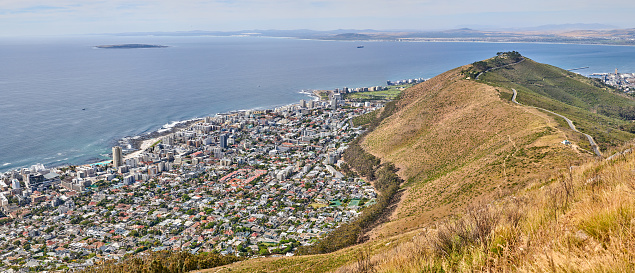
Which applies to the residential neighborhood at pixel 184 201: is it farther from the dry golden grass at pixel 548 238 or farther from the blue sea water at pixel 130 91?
the dry golden grass at pixel 548 238

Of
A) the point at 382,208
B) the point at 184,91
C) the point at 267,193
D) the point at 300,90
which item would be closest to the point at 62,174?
the point at 267,193

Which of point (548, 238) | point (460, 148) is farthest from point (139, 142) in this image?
point (548, 238)

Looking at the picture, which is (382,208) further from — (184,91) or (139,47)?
(139,47)

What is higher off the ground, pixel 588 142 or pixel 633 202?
pixel 633 202

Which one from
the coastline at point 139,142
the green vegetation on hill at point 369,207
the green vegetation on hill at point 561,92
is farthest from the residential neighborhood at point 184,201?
the green vegetation on hill at point 561,92

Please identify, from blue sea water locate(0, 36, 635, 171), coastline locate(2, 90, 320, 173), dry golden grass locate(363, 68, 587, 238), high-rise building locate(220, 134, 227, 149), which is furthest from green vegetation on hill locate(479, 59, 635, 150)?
coastline locate(2, 90, 320, 173)

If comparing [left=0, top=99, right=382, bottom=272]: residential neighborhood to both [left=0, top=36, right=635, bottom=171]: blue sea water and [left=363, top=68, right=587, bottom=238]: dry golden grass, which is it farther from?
[left=0, top=36, right=635, bottom=171]: blue sea water
